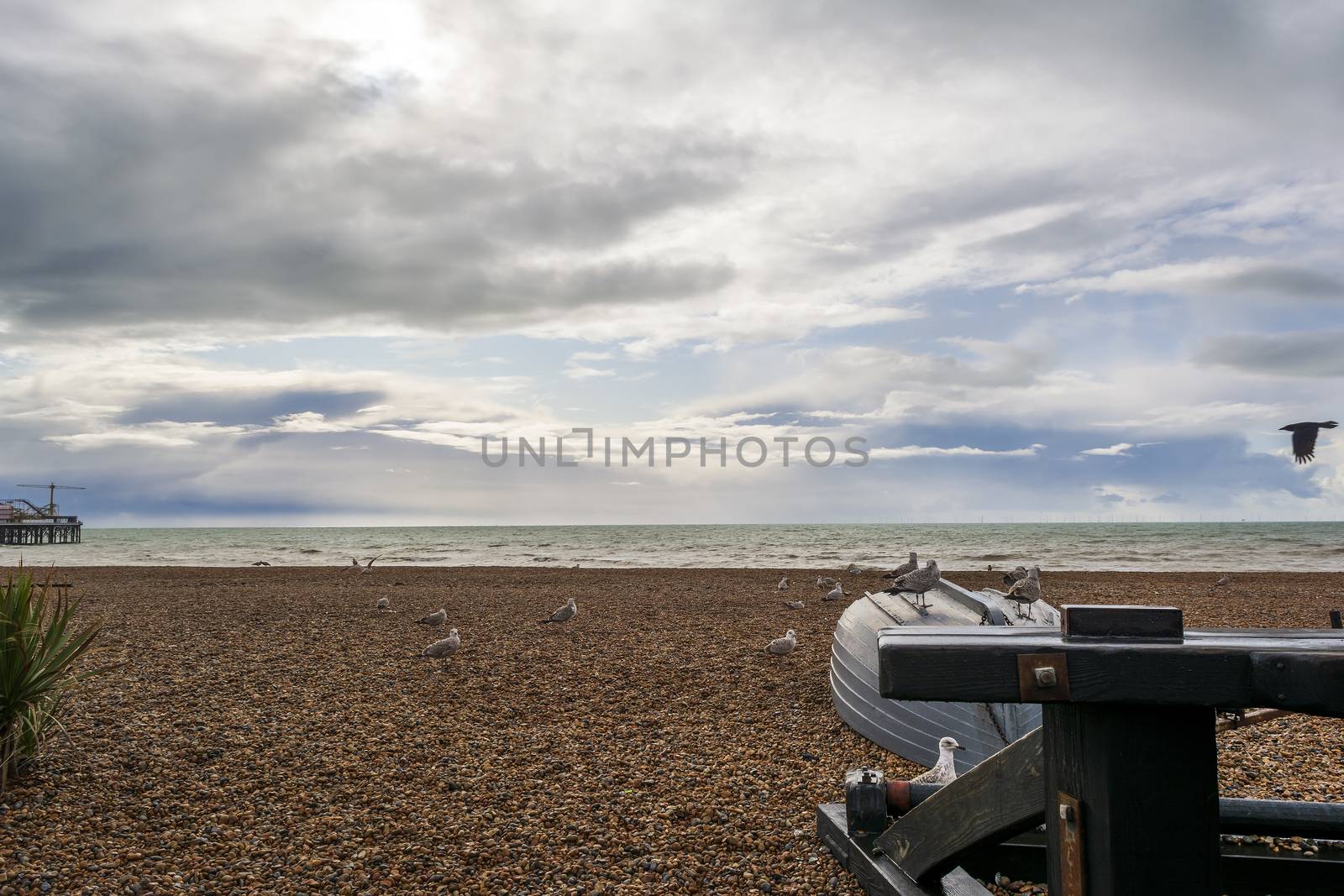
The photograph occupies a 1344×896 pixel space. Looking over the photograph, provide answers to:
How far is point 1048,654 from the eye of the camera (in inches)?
100

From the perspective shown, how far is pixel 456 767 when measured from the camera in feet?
23.9

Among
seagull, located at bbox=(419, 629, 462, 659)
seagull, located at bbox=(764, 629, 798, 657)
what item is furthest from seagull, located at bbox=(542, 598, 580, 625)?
seagull, located at bbox=(764, 629, 798, 657)

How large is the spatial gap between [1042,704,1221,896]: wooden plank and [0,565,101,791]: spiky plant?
293 inches

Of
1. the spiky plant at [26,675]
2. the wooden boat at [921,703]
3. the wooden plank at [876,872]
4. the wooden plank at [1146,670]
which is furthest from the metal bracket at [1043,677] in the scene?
the spiky plant at [26,675]

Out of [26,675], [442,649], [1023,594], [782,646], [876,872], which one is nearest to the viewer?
[876,872]

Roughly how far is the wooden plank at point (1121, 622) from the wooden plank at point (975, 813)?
35 cm

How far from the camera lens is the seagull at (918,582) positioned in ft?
28.5

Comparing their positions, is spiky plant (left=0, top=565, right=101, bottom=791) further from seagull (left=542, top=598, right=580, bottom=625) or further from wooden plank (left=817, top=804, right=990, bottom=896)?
seagull (left=542, top=598, right=580, bottom=625)

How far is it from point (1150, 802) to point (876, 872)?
158 centimetres

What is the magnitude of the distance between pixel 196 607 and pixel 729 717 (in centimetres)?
1414

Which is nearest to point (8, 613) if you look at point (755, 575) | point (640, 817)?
point (640, 817)

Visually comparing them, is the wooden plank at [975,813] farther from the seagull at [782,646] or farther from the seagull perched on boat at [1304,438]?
the seagull perched on boat at [1304,438]

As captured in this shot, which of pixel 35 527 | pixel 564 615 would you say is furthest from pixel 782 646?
pixel 35 527

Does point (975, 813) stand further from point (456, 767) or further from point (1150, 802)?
point (456, 767)
